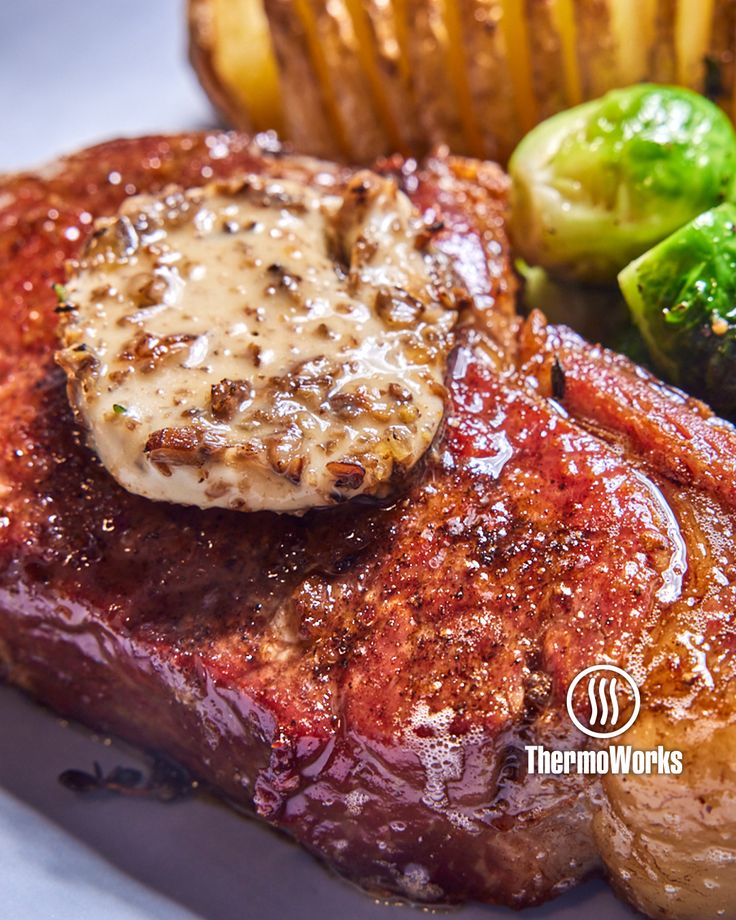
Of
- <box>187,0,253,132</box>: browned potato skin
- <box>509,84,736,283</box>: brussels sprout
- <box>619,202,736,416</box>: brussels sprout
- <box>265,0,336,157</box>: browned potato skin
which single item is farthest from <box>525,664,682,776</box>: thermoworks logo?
<box>187,0,253,132</box>: browned potato skin

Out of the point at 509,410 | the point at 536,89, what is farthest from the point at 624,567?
the point at 536,89

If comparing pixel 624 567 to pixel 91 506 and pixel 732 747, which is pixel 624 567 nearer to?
pixel 732 747

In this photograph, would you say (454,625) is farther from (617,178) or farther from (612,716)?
(617,178)

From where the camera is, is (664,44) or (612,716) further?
(664,44)

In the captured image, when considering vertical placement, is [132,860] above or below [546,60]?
below

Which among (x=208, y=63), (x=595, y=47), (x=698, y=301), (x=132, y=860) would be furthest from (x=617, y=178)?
(x=132, y=860)

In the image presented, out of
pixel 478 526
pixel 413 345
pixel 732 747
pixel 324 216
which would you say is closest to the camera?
pixel 732 747

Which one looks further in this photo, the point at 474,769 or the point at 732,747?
the point at 474,769
